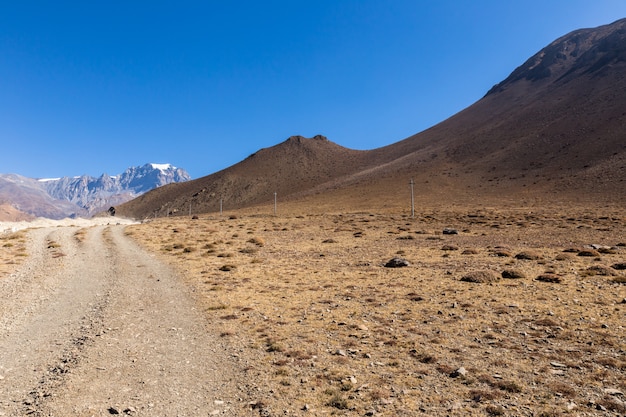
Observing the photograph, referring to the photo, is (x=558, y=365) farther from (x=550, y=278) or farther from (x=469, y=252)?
(x=469, y=252)

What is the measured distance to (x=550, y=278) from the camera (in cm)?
1633

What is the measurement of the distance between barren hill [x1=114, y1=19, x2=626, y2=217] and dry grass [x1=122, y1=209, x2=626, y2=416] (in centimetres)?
6934

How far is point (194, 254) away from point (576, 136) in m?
122

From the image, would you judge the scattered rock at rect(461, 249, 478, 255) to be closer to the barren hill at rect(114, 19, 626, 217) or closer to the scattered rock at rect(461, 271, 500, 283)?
the scattered rock at rect(461, 271, 500, 283)

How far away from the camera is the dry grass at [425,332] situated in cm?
704

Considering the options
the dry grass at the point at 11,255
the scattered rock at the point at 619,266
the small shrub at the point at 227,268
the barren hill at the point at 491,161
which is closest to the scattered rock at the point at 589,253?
the scattered rock at the point at 619,266

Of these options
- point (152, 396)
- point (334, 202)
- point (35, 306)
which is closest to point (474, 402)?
point (152, 396)

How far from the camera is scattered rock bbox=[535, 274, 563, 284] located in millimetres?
16156

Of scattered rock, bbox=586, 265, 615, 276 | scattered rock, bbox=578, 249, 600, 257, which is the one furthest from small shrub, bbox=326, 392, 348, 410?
scattered rock, bbox=578, 249, 600, 257

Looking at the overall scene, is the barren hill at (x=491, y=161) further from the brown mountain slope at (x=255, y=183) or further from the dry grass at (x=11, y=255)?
the dry grass at (x=11, y=255)

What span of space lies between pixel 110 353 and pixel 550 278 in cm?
1792

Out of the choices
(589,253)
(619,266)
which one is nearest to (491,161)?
(589,253)

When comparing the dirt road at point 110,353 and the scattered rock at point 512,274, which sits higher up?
the dirt road at point 110,353

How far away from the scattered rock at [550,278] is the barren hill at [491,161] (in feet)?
221
